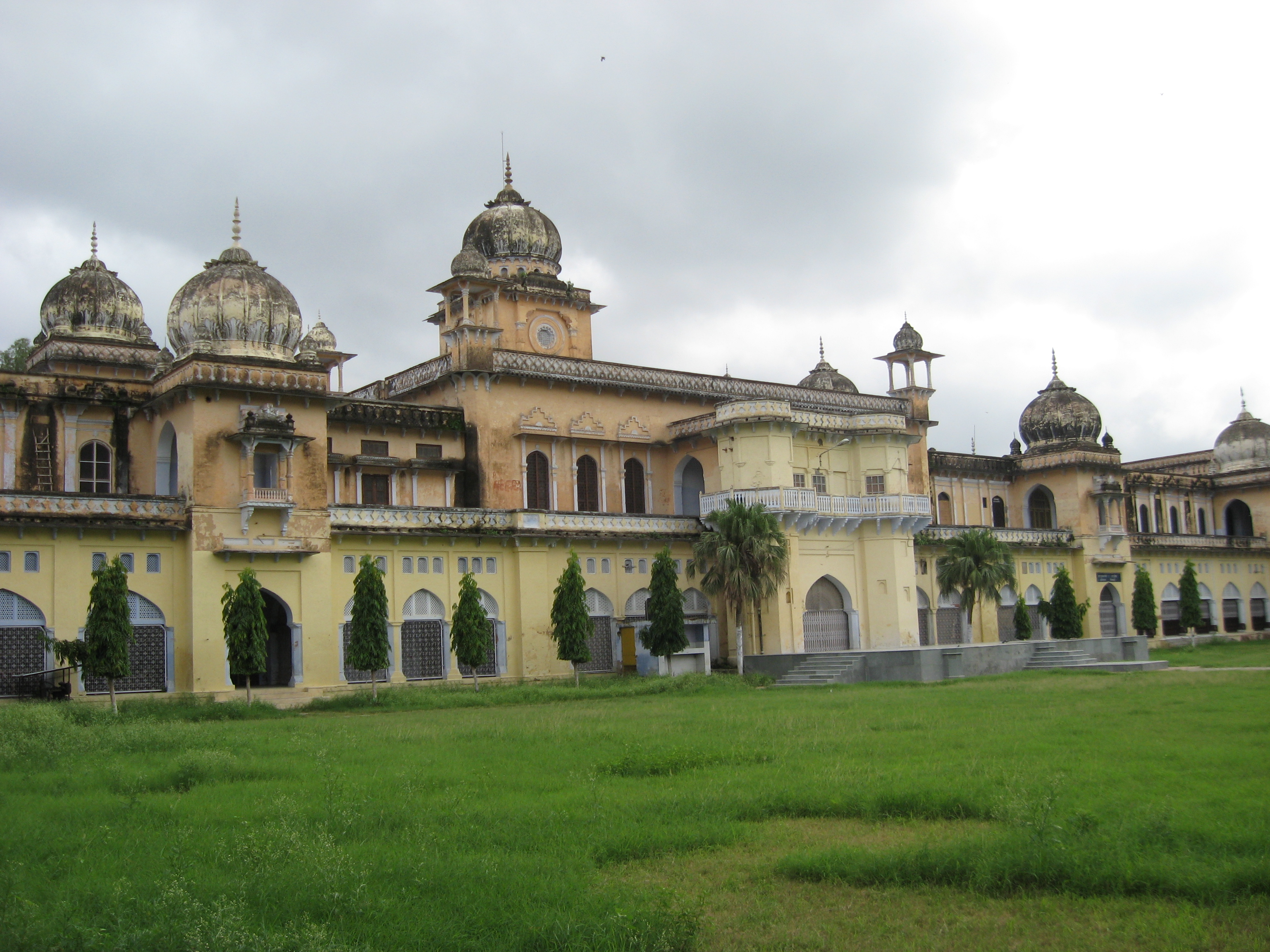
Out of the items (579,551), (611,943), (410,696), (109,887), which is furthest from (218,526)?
(611,943)

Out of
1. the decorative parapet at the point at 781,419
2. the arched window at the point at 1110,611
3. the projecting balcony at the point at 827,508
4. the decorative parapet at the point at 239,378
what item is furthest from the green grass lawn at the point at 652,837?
the arched window at the point at 1110,611

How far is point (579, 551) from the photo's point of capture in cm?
3794

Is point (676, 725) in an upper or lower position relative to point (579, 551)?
lower

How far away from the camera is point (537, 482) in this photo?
40.4 metres

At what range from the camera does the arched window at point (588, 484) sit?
1639 inches

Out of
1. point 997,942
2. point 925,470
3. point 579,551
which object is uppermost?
point 925,470

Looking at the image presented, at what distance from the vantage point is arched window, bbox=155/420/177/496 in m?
33.4

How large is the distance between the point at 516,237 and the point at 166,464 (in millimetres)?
16798

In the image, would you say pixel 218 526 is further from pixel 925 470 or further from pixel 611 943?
pixel 925 470

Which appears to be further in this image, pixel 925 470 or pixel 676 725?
pixel 925 470

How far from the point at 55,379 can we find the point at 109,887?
1050 inches

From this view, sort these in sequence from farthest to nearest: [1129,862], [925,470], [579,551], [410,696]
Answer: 1. [925,470]
2. [579,551]
3. [410,696]
4. [1129,862]

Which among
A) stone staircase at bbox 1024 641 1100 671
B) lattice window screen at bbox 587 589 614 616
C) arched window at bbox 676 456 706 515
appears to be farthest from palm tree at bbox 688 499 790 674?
stone staircase at bbox 1024 641 1100 671

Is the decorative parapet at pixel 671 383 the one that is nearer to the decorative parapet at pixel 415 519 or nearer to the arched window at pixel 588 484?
the arched window at pixel 588 484
